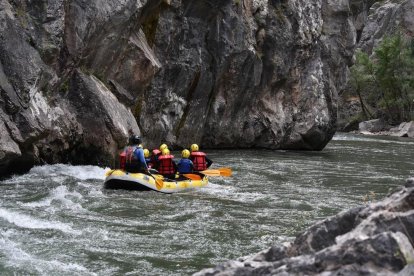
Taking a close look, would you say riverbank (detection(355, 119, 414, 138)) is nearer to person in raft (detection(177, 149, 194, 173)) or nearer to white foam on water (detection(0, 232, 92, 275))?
person in raft (detection(177, 149, 194, 173))

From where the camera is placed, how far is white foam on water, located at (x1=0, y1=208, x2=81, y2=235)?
9328 mm

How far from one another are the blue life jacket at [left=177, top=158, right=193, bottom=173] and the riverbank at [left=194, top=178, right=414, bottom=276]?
41.7 ft

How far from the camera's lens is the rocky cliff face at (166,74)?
46.8ft

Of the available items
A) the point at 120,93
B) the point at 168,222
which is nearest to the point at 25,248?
the point at 168,222

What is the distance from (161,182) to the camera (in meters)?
14.4

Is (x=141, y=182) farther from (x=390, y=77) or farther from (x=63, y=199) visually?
(x=390, y=77)

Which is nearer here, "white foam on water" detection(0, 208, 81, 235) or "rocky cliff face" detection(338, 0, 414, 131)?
"white foam on water" detection(0, 208, 81, 235)

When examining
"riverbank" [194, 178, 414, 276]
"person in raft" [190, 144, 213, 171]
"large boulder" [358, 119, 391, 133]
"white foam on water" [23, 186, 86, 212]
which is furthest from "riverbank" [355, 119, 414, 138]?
"riverbank" [194, 178, 414, 276]

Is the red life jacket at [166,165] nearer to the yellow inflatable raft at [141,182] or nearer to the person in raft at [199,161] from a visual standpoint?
the yellow inflatable raft at [141,182]

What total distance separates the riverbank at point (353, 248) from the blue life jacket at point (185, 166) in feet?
41.7

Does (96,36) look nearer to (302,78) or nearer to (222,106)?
(222,106)

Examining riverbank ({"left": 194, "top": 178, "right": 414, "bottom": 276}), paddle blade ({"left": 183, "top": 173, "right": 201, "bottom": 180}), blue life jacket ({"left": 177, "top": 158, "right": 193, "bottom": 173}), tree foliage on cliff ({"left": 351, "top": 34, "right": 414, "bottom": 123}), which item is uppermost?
tree foliage on cliff ({"left": 351, "top": 34, "right": 414, "bottom": 123})

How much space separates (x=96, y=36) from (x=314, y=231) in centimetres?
1444

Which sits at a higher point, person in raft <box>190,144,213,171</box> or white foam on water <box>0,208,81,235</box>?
person in raft <box>190,144,213,171</box>
